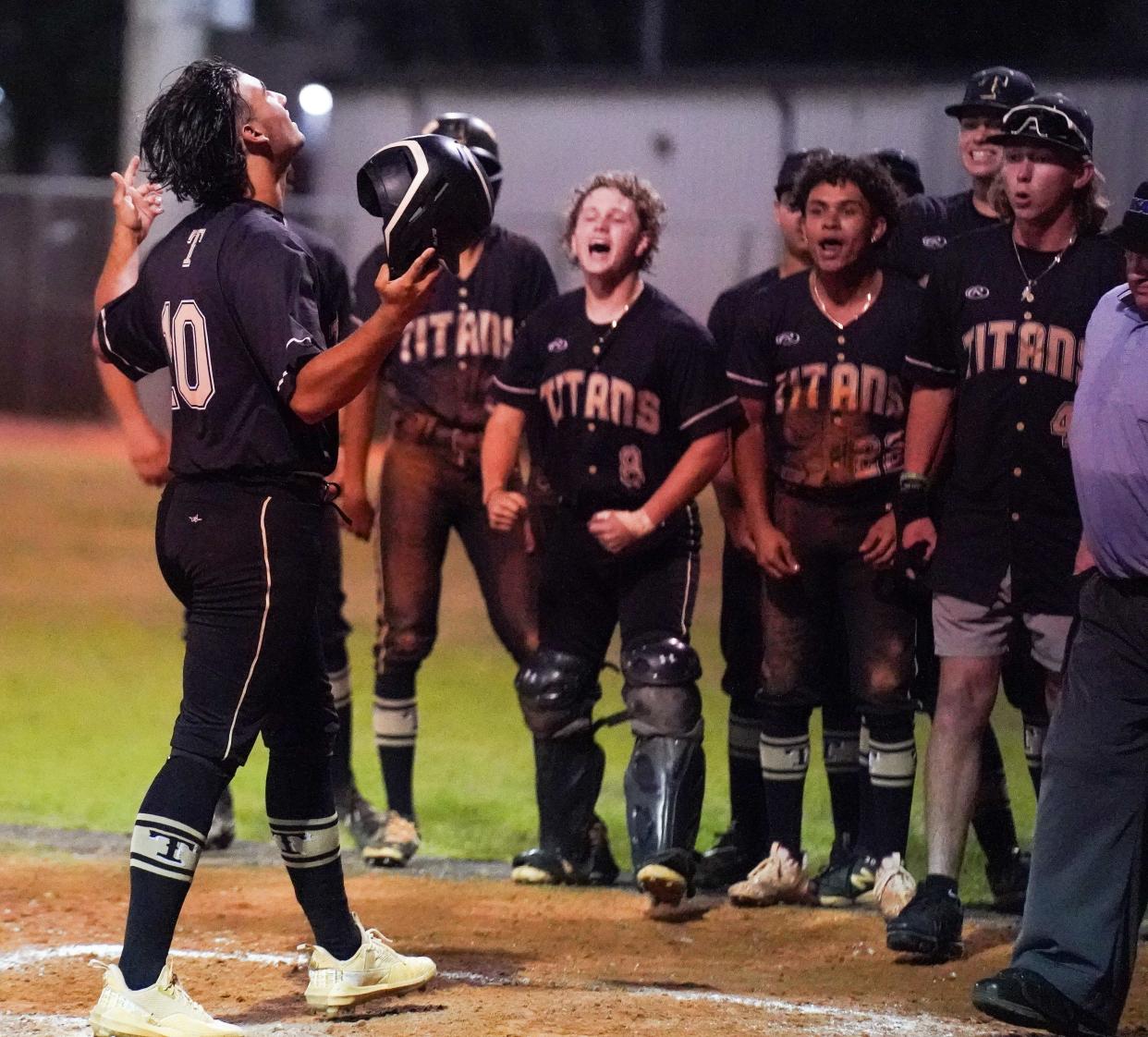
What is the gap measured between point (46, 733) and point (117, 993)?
4.48 metres

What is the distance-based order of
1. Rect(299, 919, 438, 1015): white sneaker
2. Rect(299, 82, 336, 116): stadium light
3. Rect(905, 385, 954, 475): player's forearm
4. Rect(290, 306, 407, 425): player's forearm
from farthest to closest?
Rect(299, 82, 336, 116): stadium light → Rect(905, 385, 954, 475): player's forearm → Rect(299, 919, 438, 1015): white sneaker → Rect(290, 306, 407, 425): player's forearm

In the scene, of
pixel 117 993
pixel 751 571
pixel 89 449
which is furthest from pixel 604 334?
pixel 89 449

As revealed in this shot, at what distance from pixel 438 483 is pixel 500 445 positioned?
54 centimetres

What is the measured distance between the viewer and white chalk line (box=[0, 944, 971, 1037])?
15.1 feet

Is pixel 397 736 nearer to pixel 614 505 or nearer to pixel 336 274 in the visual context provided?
pixel 614 505

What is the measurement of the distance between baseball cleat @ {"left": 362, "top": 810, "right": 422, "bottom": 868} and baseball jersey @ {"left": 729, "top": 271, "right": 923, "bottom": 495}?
1.77m

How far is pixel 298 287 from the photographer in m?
4.43

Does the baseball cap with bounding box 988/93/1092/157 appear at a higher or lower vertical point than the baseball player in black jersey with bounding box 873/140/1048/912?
higher

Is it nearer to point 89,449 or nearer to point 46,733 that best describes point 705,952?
point 46,733

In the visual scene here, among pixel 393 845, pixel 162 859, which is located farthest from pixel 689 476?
pixel 162 859

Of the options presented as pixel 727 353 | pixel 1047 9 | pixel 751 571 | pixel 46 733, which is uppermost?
pixel 1047 9

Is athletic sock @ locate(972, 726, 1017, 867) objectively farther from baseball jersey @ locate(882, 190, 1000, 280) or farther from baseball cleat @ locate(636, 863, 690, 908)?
baseball jersey @ locate(882, 190, 1000, 280)

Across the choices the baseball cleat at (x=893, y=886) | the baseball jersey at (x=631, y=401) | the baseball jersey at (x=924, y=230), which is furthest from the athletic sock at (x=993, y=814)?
the baseball jersey at (x=924, y=230)

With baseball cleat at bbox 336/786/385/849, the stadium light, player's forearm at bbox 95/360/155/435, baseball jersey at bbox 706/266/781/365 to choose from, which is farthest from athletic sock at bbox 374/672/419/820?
the stadium light
